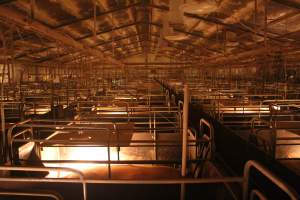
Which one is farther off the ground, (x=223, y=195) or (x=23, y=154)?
(x=23, y=154)

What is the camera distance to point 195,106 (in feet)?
33.3

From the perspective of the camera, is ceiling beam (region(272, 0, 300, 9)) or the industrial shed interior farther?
ceiling beam (region(272, 0, 300, 9))

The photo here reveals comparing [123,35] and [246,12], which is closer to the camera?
[246,12]

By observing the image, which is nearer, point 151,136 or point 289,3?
point 151,136

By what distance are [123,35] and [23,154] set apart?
11.2 metres

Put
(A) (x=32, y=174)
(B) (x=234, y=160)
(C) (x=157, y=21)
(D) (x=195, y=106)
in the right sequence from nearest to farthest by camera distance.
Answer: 1. (A) (x=32, y=174)
2. (B) (x=234, y=160)
3. (D) (x=195, y=106)
4. (C) (x=157, y=21)

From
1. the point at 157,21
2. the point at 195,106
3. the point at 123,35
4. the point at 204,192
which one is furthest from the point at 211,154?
the point at 123,35

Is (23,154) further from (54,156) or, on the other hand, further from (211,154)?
(211,154)

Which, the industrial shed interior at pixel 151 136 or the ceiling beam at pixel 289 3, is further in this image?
the ceiling beam at pixel 289 3

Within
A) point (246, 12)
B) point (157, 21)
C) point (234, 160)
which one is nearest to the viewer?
point (234, 160)

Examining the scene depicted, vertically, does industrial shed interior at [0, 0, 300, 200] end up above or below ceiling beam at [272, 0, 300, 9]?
below

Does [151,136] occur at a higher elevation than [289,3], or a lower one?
lower

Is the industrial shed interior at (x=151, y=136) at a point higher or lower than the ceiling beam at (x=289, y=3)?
lower

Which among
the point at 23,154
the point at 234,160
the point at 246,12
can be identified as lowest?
the point at 234,160
